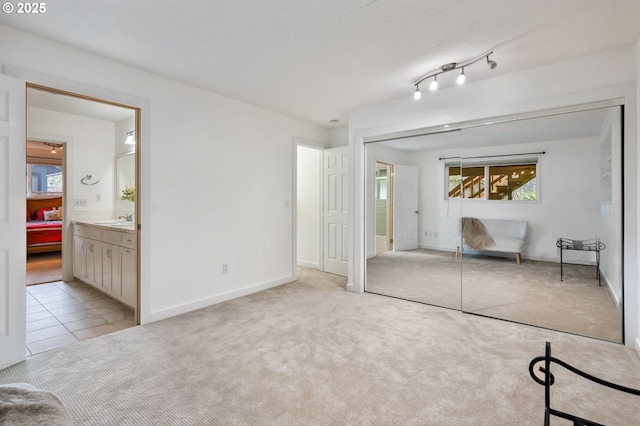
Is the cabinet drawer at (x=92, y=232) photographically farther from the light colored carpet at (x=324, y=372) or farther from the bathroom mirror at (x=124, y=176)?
the light colored carpet at (x=324, y=372)

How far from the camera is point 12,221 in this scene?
2.31 metres

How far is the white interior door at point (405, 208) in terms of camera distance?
412 centimetres

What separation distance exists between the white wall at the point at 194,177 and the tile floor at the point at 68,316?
0.50 metres

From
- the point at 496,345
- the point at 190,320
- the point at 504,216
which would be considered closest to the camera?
the point at 496,345

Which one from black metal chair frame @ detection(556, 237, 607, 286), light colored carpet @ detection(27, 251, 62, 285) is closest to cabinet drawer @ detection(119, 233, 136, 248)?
light colored carpet @ detection(27, 251, 62, 285)

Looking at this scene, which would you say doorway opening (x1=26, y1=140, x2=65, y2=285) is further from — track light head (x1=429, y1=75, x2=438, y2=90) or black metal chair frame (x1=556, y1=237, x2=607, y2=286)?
black metal chair frame (x1=556, y1=237, x2=607, y2=286)

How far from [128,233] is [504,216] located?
4044 millimetres

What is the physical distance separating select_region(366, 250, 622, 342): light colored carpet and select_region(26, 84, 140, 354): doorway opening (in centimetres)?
296

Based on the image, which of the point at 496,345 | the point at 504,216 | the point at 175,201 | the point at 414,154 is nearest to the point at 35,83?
the point at 175,201

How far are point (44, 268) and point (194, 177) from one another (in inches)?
161

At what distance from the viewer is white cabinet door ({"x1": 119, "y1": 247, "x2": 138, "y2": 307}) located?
10.9 ft

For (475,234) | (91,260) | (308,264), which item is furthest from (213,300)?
(475,234)

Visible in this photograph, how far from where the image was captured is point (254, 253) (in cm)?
422

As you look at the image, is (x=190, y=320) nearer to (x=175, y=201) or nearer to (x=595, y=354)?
(x=175, y=201)
